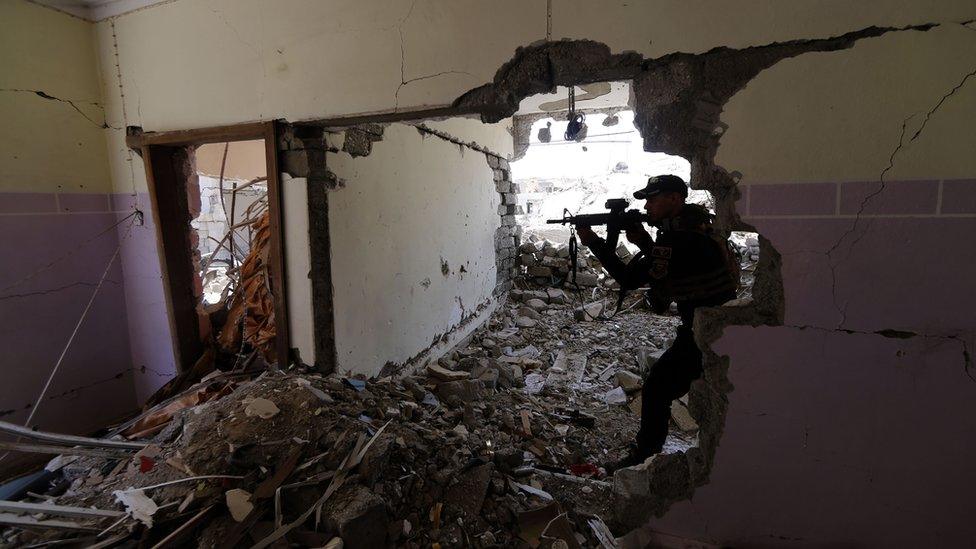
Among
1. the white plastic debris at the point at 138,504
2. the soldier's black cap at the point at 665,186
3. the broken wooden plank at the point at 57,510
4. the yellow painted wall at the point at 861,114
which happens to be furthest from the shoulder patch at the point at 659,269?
the broken wooden plank at the point at 57,510

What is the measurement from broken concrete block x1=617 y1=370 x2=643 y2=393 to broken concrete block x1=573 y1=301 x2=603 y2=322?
1.76m

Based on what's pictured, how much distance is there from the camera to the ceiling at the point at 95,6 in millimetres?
2797

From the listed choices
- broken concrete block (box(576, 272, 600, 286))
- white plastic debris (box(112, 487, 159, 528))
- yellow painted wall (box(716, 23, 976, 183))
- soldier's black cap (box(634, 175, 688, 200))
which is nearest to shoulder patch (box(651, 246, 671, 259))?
soldier's black cap (box(634, 175, 688, 200))

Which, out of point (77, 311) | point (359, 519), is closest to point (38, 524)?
point (359, 519)

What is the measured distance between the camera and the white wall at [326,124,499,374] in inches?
110

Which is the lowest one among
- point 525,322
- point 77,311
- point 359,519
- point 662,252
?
point 525,322

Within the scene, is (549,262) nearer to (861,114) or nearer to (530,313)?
(530,313)

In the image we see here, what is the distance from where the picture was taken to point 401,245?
3.48 metres

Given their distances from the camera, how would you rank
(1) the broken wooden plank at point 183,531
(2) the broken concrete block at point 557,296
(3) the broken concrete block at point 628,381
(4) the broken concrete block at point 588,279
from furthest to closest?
(4) the broken concrete block at point 588,279
(2) the broken concrete block at point 557,296
(3) the broken concrete block at point 628,381
(1) the broken wooden plank at point 183,531

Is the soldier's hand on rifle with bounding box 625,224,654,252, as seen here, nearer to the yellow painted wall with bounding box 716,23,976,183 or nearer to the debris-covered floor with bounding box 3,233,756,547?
the yellow painted wall with bounding box 716,23,976,183

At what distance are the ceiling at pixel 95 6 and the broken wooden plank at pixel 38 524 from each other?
9.25 ft

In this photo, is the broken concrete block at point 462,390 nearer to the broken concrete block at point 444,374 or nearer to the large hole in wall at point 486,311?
the large hole in wall at point 486,311

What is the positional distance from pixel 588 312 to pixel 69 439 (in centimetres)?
492

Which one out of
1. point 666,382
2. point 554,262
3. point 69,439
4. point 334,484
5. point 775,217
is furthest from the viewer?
point 554,262
